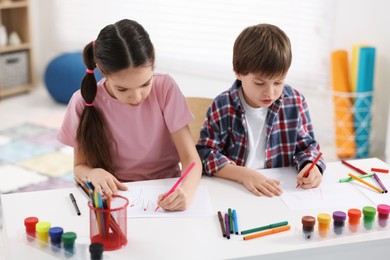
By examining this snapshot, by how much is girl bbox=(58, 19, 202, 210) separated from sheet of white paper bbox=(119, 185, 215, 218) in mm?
33

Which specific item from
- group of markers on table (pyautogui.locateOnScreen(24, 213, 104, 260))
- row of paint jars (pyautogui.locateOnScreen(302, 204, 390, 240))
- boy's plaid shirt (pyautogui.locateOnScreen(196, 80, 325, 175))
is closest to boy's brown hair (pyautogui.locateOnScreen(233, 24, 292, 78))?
boy's plaid shirt (pyautogui.locateOnScreen(196, 80, 325, 175))

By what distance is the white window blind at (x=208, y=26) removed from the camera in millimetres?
3678

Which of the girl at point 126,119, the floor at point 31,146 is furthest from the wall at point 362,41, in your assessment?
the girl at point 126,119

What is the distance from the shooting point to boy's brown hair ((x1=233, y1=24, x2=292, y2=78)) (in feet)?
5.64

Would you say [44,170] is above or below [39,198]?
below

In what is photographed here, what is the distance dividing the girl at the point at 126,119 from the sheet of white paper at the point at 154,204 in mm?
33

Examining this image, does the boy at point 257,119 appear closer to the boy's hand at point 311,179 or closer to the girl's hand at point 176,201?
the boy's hand at point 311,179

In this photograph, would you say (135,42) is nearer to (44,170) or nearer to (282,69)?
(282,69)

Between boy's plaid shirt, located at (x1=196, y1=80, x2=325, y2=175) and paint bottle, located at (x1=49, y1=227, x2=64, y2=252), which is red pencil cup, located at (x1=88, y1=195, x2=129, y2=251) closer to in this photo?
paint bottle, located at (x1=49, y1=227, x2=64, y2=252)

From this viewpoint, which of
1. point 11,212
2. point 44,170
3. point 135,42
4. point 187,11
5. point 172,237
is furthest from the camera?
point 187,11

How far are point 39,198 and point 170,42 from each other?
9.58 ft

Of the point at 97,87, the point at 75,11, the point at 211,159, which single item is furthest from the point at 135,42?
the point at 75,11

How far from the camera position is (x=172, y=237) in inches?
52.6

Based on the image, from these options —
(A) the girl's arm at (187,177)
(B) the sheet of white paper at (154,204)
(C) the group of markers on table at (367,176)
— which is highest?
(A) the girl's arm at (187,177)
